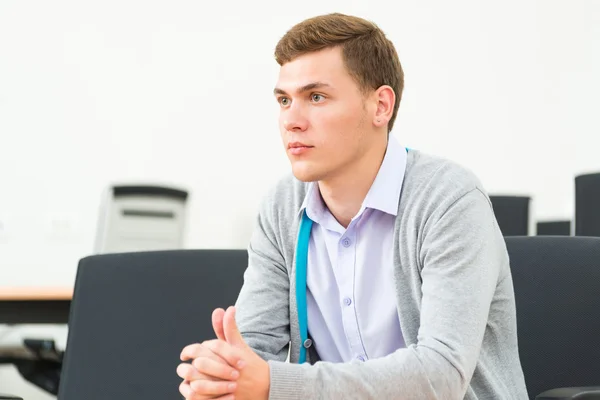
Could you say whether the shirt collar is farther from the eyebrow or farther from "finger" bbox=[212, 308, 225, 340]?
"finger" bbox=[212, 308, 225, 340]

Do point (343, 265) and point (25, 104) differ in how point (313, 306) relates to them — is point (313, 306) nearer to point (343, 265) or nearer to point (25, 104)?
point (343, 265)

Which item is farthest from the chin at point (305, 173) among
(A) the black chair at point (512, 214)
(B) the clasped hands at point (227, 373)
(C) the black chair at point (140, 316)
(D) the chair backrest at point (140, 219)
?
(D) the chair backrest at point (140, 219)

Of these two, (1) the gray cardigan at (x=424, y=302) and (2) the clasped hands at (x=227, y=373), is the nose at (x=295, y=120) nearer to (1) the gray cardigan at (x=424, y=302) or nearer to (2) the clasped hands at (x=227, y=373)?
(1) the gray cardigan at (x=424, y=302)

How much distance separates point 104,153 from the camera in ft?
16.3

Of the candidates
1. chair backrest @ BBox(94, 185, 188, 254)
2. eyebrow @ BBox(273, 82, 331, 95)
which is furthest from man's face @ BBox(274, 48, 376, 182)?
chair backrest @ BBox(94, 185, 188, 254)

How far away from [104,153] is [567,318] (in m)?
3.88

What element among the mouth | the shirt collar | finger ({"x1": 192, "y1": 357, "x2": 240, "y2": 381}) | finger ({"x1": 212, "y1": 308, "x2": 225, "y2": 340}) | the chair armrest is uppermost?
the mouth

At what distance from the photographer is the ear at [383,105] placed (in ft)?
5.02

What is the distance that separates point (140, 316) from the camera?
60.1 inches

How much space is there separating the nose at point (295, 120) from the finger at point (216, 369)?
1.53ft

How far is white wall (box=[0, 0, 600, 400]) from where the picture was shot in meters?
4.88

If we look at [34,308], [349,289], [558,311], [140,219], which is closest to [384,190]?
[349,289]

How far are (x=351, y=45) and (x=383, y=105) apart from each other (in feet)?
0.43

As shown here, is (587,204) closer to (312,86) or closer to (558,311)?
(558,311)
